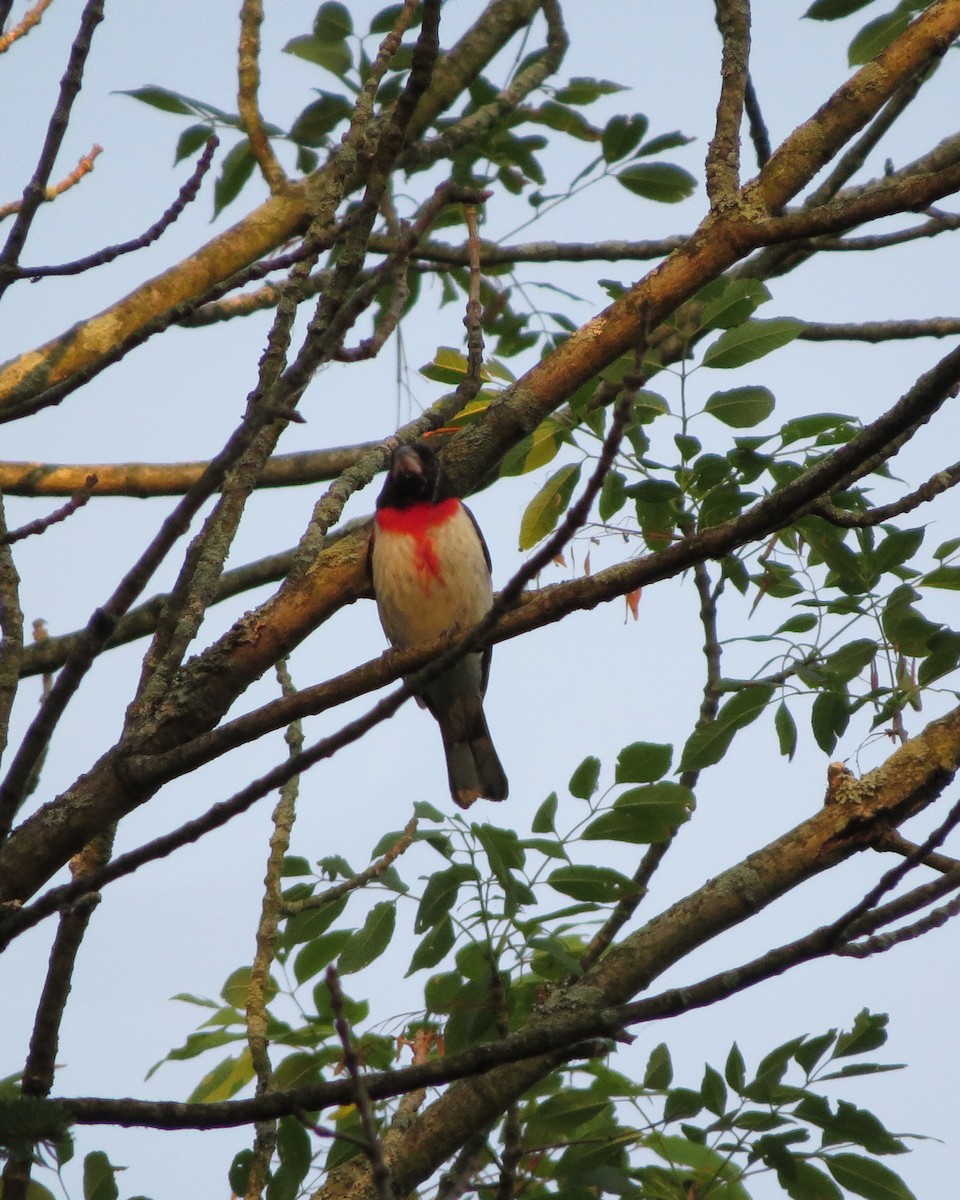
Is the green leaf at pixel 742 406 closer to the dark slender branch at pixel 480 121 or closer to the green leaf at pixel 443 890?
the green leaf at pixel 443 890

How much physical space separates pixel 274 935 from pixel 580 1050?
142cm

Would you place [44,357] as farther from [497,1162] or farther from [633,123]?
[497,1162]

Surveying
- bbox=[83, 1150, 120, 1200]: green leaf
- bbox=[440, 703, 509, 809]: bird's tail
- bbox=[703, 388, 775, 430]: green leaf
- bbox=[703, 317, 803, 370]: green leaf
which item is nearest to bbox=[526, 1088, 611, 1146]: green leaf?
bbox=[83, 1150, 120, 1200]: green leaf

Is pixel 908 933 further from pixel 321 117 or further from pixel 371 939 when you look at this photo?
pixel 321 117

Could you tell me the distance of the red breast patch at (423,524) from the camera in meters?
5.78

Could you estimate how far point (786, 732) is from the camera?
397 cm

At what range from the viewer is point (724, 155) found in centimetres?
414

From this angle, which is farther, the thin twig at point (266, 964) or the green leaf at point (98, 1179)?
the thin twig at point (266, 964)

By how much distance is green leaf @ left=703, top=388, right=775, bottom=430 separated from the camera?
4.02 meters

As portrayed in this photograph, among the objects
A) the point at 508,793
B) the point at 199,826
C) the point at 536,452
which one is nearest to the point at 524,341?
the point at 536,452

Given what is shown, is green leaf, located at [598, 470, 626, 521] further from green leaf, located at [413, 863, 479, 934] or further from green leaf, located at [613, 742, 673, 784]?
green leaf, located at [413, 863, 479, 934]

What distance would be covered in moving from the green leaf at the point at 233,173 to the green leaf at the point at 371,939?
2.80m

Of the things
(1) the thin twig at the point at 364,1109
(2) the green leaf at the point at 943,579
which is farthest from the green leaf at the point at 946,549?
(1) the thin twig at the point at 364,1109

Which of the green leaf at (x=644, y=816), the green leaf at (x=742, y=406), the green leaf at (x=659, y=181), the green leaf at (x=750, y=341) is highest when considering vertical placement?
the green leaf at (x=659, y=181)
